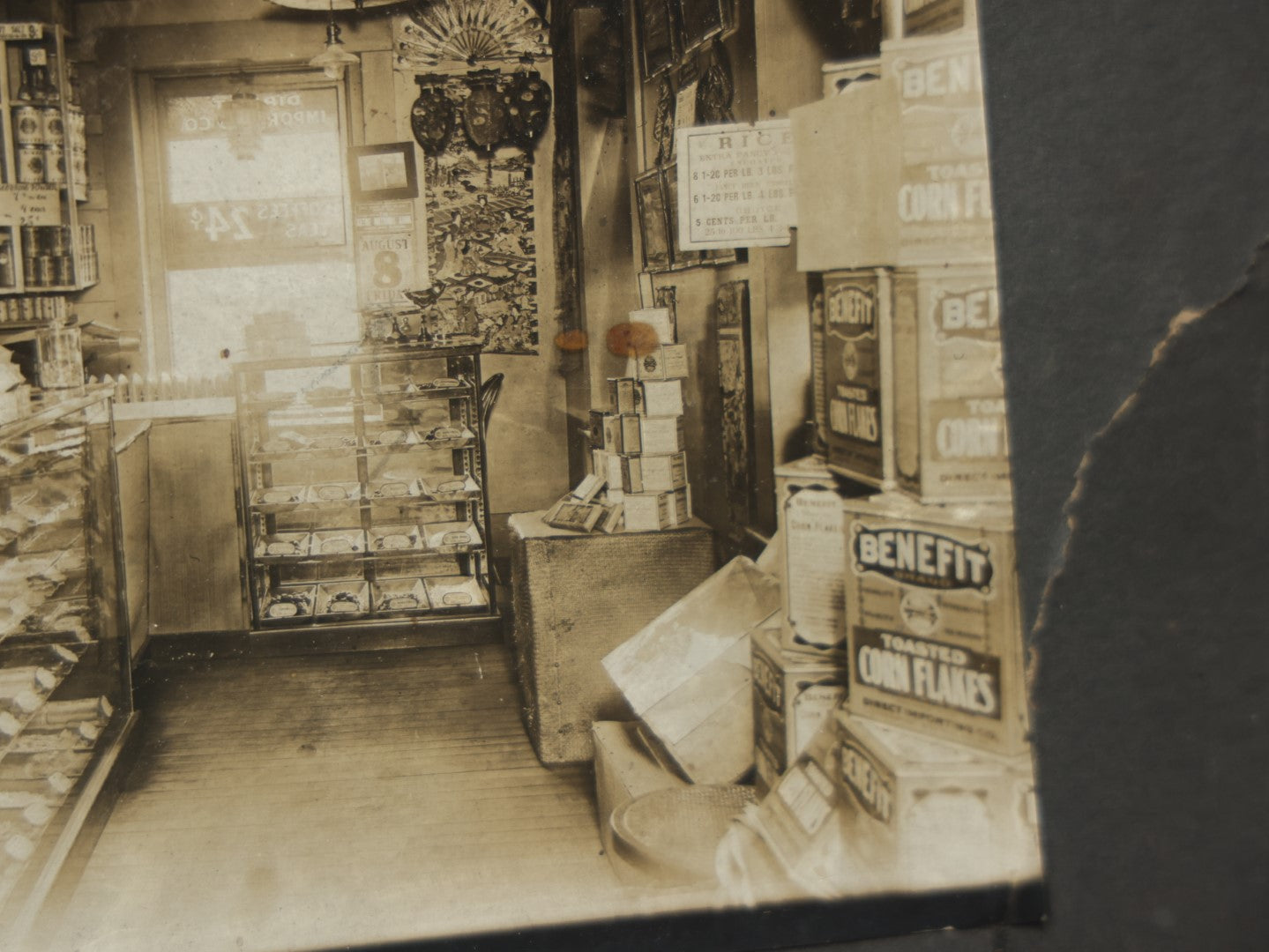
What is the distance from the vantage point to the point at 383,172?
9.34ft

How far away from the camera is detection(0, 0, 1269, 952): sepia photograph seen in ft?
5.94

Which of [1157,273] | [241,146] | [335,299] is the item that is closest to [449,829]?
[335,299]

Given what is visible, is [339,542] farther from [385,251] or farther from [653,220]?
[653,220]

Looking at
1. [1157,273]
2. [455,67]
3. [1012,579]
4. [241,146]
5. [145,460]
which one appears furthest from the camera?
[145,460]

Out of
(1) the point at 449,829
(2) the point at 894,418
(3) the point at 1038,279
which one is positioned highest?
(3) the point at 1038,279

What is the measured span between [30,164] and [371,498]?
2024 mm

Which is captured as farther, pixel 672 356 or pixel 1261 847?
pixel 672 356

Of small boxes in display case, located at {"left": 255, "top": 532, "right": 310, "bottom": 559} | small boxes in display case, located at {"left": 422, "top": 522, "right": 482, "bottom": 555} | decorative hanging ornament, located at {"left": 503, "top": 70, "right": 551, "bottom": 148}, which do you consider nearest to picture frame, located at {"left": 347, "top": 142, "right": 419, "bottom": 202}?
decorative hanging ornament, located at {"left": 503, "top": 70, "right": 551, "bottom": 148}

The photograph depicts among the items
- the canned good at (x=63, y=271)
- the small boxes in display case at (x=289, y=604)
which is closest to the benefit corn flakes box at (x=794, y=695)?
the canned good at (x=63, y=271)

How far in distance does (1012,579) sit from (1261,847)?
1.03 metres

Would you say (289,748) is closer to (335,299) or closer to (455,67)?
(335,299)

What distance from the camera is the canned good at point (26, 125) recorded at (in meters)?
2.49

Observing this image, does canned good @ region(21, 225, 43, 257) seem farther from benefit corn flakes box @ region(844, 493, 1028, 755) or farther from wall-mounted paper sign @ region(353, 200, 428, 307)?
benefit corn flakes box @ region(844, 493, 1028, 755)

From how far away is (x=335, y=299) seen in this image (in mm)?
2768
